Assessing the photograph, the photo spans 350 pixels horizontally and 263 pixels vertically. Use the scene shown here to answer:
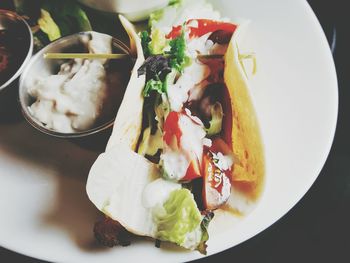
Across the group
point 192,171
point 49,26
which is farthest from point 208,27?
point 49,26

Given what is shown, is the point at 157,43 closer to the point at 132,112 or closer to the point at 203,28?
the point at 203,28

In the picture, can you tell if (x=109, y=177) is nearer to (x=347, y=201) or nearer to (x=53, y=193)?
(x=53, y=193)

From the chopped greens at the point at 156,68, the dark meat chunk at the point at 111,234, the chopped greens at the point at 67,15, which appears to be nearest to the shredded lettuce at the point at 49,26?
the chopped greens at the point at 67,15

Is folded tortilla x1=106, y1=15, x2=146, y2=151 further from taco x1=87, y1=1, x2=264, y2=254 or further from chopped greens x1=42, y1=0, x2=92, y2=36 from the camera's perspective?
chopped greens x1=42, y1=0, x2=92, y2=36

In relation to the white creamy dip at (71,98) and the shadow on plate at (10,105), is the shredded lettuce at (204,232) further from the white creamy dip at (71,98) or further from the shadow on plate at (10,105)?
the shadow on plate at (10,105)

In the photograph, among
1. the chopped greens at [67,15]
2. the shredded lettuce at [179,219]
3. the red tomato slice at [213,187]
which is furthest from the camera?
the chopped greens at [67,15]

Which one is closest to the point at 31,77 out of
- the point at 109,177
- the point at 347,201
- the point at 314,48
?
the point at 109,177
